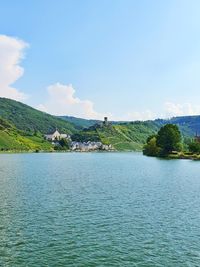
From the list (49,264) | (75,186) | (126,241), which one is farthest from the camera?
(75,186)

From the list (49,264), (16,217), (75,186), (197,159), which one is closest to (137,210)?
(16,217)

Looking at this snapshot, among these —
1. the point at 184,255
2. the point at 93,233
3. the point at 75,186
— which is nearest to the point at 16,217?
the point at 93,233

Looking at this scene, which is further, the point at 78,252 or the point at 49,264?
the point at 78,252

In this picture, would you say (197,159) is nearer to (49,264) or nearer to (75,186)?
(75,186)

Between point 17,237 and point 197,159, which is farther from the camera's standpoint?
point 197,159

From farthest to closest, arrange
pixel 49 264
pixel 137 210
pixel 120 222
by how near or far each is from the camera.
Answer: pixel 137 210 → pixel 120 222 → pixel 49 264

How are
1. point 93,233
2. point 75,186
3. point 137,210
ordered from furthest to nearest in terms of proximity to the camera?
point 75,186 → point 137,210 → point 93,233

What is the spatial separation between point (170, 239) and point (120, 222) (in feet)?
27.8

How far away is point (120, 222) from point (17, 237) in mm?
13251

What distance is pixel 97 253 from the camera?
112ft

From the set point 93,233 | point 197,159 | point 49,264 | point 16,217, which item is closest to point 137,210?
point 93,233

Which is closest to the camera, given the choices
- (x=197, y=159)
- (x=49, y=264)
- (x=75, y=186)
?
(x=49, y=264)

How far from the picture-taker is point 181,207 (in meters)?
56.0

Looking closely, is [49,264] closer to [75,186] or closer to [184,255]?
[184,255]
